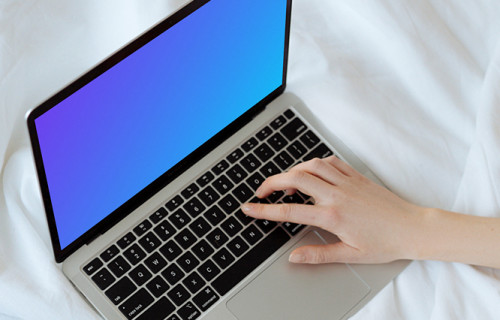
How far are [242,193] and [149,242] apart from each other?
0.45 feet

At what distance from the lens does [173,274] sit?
998 millimetres

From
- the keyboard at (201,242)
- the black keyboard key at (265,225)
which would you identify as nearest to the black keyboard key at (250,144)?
the keyboard at (201,242)

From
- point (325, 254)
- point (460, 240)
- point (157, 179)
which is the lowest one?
point (460, 240)

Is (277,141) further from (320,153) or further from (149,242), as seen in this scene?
(149,242)

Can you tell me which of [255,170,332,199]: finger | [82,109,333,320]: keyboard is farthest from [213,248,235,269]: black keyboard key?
[255,170,332,199]: finger

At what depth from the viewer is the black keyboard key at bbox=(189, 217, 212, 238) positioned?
1025mm

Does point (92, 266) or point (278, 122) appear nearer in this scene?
point (92, 266)

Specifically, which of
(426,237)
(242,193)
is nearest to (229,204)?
(242,193)

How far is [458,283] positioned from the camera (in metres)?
1.02

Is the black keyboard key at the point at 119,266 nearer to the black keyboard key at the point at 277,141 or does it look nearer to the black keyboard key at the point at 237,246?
the black keyboard key at the point at 237,246

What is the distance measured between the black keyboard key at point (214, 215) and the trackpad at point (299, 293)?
9 cm

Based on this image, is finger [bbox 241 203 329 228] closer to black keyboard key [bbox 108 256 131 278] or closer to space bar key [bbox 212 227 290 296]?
space bar key [bbox 212 227 290 296]

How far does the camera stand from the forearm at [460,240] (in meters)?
1.00

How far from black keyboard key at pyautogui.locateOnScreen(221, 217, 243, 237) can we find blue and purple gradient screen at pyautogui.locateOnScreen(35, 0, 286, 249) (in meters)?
0.10
